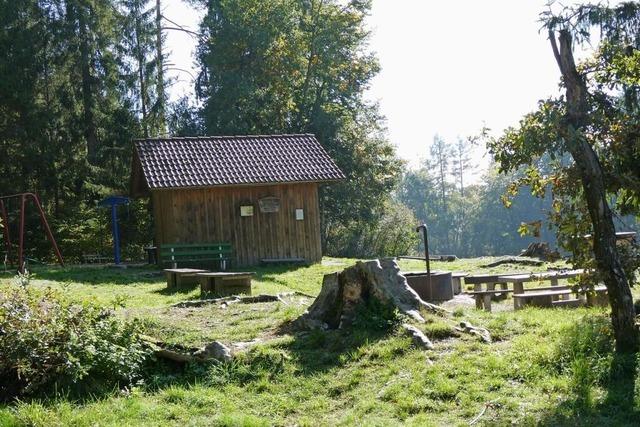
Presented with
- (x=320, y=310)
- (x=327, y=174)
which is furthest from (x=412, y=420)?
(x=327, y=174)

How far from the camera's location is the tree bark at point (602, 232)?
7.41 m

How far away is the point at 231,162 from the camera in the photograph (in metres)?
22.8

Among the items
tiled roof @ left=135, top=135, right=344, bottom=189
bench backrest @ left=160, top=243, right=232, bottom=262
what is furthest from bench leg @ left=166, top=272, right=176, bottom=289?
tiled roof @ left=135, top=135, right=344, bottom=189

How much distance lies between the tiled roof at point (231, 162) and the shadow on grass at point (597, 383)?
1462 cm

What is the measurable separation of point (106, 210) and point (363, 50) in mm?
16868

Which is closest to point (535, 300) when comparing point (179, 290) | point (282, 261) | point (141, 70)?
point (179, 290)

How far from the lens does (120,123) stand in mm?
33125

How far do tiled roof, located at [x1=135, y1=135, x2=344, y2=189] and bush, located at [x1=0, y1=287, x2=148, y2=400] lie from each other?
12.7 metres

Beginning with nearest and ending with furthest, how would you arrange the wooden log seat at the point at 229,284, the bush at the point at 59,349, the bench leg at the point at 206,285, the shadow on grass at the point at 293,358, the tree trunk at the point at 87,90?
1. the bush at the point at 59,349
2. the shadow on grass at the point at 293,358
3. the wooden log seat at the point at 229,284
4. the bench leg at the point at 206,285
5. the tree trunk at the point at 87,90

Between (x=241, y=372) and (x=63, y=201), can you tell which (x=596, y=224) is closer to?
(x=241, y=372)

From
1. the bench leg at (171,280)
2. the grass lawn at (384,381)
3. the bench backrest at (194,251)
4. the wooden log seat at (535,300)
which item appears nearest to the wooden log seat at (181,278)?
the bench leg at (171,280)

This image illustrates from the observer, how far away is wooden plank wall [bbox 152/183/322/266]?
2153cm

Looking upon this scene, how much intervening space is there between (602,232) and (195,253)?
14.5 metres

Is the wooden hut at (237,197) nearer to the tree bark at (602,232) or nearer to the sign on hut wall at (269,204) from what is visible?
the sign on hut wall at (269,204)
